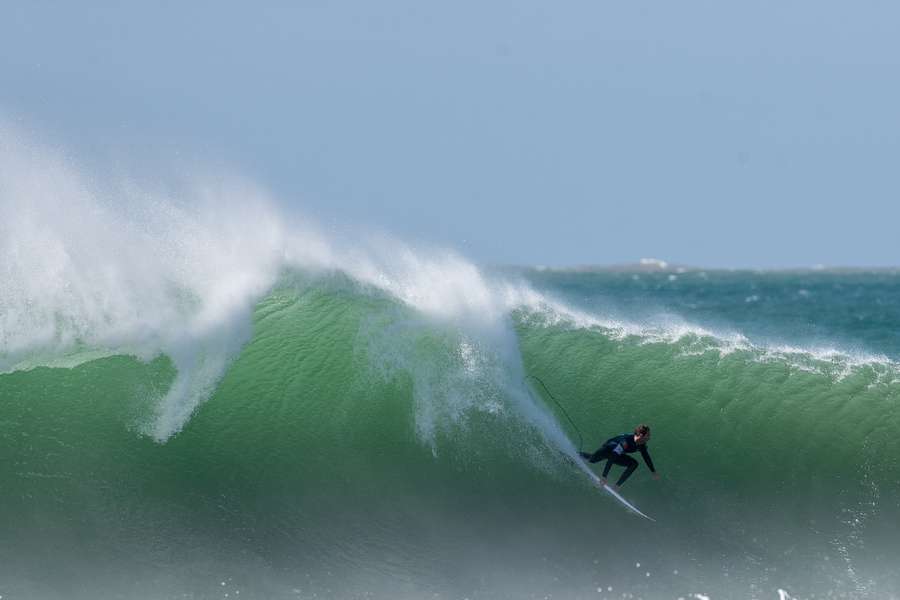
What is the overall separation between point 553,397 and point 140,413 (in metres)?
4.65

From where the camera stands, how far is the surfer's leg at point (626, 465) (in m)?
10.6

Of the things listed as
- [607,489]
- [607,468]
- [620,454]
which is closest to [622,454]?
[620,454]

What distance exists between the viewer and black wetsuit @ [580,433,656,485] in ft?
34.5

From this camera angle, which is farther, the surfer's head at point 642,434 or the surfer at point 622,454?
the surfer at point 622,454

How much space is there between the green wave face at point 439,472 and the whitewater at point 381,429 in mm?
28

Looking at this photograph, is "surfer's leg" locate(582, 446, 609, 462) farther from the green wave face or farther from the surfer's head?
the surfer's head

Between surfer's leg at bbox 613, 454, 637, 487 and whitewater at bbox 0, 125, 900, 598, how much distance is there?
0.19 meters

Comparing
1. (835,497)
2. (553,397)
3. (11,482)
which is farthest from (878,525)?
(11,482)

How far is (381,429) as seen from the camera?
11.4 meters

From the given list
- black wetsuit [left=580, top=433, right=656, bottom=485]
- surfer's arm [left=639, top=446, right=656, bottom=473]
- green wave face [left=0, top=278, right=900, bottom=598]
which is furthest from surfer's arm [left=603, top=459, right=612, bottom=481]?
surfer's arm [left=639, top=446, right=656, bottom=473]

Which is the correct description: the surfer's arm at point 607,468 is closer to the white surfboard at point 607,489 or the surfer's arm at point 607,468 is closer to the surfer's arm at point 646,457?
the white surfboard at point 607,489

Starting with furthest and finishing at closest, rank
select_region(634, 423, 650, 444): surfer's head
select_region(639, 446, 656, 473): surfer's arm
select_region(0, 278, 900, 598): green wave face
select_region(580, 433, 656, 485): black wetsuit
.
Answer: select_region(580, 433, 656, 485): black wetsuit, select_region(639, 446, 656, 473): surfer's arm, select_region(634, 423, 650, 444): surfer's head, select_region(0, 278, 900, 598): green wave face

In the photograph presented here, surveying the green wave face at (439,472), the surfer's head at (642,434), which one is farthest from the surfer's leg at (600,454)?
the surfer's head at (642,434)

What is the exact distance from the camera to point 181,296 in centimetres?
1280
